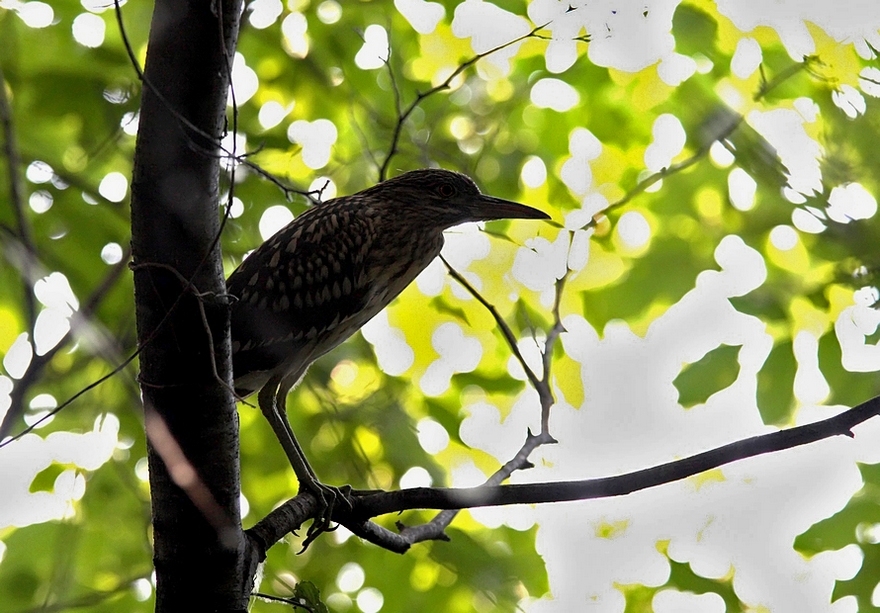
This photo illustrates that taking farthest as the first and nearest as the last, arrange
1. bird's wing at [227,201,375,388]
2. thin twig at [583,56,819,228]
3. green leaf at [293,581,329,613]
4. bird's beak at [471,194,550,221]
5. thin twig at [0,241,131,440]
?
thin twig at [583,56,819,228], bird's beak at [471,194,550,221], bird's wing at [227,201,375,388], thin twig at [0,241,131,440], green leaf at [293,581,329,613]

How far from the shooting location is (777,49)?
14.1 feet

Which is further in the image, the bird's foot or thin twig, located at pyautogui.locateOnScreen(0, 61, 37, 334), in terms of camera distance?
thin twig, located at pyautogui.locateOnScreen(0, 61, 37, 334)

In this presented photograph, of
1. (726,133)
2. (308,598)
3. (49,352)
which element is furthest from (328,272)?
(726,133)

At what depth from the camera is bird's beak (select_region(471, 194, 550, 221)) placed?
3.90 meters

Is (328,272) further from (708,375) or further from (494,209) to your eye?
(708,375)

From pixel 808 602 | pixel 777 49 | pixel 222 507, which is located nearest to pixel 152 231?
pixel 222 507

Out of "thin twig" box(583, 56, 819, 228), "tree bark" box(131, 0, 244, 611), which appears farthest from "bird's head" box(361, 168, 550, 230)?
"tree bark" box(131, 0, 244, 611)

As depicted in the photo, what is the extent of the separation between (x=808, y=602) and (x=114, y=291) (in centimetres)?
319

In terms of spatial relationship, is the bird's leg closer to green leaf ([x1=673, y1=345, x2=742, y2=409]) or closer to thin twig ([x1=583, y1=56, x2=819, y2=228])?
green leaf ([x1=673, y1=345, x2=742, y2=409])

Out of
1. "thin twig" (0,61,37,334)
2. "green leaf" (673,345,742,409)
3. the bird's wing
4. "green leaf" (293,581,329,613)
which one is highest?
"thin twig" (0,61,37,334)

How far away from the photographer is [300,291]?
3.56m

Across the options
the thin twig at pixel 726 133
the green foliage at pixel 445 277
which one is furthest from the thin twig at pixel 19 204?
the thin twig at pixel 726 133

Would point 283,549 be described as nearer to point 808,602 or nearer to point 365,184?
point 365,184

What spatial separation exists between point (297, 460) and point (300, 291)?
0.68m
